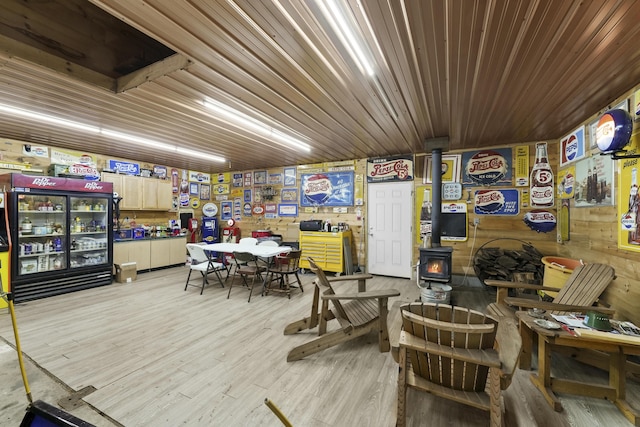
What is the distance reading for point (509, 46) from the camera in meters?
2.05

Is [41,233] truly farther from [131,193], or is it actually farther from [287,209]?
[287,209]

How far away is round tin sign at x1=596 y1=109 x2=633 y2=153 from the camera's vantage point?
7.68ft

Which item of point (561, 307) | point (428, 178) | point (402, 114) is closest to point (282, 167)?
point (428, 178)

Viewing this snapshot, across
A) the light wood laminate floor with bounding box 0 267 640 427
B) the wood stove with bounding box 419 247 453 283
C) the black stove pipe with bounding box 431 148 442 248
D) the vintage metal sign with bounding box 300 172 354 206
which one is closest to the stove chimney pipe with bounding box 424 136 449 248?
the black stove pipe with bounding box 431 148 442 248

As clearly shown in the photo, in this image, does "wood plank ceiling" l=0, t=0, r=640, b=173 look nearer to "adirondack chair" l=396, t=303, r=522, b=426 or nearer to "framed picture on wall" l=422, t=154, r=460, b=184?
"framed picture on wall" l=422, t=154, r=460, b=184

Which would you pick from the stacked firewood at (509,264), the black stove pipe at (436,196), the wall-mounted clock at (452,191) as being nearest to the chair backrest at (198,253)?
the black stove pipe at (436,196)

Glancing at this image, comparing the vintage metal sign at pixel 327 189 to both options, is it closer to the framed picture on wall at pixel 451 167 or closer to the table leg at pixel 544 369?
the framed picture on wall at pixel 451 167

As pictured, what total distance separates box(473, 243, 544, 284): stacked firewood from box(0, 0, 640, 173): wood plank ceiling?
6.42 feet

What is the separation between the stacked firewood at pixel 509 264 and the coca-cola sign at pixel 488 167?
4.11 ft

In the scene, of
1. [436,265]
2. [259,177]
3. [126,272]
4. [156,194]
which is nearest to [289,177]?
[259,177]

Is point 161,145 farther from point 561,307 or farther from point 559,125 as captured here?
point 559,125

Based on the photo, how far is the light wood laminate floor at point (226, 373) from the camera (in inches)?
71.9

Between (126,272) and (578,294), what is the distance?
22.7 ft

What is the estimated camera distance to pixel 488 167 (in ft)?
16.1
